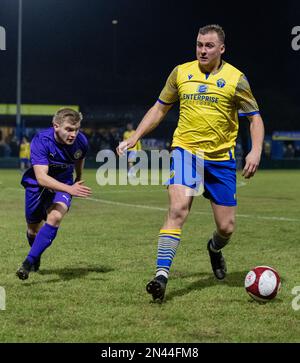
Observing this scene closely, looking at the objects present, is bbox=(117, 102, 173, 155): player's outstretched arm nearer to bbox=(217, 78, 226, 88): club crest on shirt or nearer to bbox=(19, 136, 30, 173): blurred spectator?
bbox=(217, 78, 226, 88): club crest on shirt

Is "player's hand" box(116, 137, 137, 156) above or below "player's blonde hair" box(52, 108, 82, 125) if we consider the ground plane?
below

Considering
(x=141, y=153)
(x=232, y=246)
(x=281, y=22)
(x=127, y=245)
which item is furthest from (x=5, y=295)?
(x=281, y=22)

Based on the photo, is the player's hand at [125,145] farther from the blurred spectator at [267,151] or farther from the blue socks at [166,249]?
the blurred spectator at [267,151]

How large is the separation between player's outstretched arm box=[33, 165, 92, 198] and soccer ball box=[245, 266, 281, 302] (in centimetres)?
162

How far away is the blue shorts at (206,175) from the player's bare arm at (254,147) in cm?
28

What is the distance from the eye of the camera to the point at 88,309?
5.30 meters

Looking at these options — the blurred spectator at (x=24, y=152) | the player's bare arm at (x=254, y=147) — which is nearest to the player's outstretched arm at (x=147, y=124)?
the player's bare arm at (x=254, y=147)

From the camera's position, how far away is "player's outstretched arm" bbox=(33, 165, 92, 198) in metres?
5.86

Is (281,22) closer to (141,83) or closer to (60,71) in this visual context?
(141,83)

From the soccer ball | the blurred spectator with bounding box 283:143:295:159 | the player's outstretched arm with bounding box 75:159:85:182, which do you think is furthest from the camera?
the blurred spectator with bounding box 283:143:295:159

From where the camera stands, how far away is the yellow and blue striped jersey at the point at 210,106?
5.98 m

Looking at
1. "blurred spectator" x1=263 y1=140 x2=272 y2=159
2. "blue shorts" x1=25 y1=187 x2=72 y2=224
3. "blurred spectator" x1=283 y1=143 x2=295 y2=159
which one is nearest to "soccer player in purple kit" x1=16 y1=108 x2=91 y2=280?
"blue shorts" x1=25 y1=187 x2=72 y2=224

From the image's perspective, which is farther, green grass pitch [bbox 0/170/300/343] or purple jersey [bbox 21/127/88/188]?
purple jersey [bbox 21/127/88/188]
